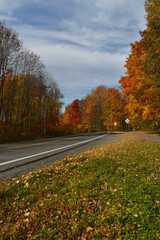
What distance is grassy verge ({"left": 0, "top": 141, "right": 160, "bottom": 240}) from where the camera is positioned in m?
2.69

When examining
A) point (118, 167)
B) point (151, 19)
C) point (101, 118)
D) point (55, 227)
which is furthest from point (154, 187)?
point (101, 118)

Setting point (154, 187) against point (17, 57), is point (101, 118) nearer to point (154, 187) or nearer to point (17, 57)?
point (17, 57)

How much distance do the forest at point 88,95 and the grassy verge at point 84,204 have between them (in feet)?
30.5

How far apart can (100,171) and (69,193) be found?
4.42 ft

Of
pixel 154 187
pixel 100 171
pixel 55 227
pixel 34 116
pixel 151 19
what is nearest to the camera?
pixel 55 227

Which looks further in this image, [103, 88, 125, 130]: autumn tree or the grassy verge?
[103, 88, 125, 130]: autumn tree

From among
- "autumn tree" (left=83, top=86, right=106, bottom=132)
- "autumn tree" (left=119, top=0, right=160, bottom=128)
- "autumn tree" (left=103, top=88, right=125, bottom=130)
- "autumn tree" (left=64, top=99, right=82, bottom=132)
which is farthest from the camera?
"autumn tree" (left=64, top=99, right=82, bottom=132)

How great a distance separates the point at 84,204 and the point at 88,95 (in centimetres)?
4719

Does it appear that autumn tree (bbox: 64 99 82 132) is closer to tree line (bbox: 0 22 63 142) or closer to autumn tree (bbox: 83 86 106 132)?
autumn tree (bbox: 83 86 106 132)

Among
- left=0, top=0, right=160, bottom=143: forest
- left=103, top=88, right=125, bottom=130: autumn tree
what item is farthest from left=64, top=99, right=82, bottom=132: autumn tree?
left=103, top=88, right=125, bottom=130: autumn tree

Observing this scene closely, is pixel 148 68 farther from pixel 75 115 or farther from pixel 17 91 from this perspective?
pixel 75 115

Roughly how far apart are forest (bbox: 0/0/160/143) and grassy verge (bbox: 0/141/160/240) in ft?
30.5

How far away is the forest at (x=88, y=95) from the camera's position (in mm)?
11656

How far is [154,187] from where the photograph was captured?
3617mm
